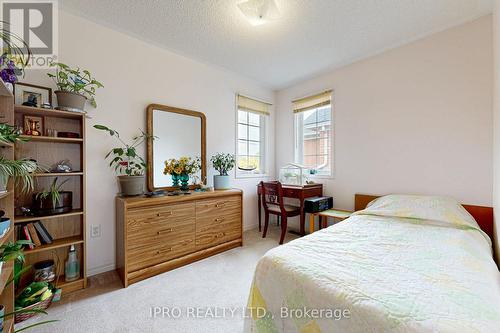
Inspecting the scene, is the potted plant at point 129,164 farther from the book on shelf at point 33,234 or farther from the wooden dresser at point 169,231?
the book on shelf at point 33,234

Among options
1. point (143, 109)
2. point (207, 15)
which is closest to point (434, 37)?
point (207, 15)

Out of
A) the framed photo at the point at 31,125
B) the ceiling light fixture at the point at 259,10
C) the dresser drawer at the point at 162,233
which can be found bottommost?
the dresser drawer at the point at 162,233

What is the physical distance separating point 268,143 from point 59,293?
128 inches

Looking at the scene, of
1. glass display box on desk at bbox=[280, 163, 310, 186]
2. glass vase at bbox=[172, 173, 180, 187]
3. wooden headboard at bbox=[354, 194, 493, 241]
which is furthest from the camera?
glass display box on desk at bbox=[280, 163, 310, 186]

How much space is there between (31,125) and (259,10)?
2172mm

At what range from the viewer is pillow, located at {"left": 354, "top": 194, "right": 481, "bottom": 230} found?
1.75m

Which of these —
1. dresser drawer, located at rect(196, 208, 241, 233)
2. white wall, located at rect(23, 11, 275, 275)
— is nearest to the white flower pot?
dresser drawer, located at rect(196, 208, 241, 233)

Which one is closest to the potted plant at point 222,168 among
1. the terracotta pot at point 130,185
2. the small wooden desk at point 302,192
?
the small wooden desk at point 302,192

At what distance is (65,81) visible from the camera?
181 centimetres

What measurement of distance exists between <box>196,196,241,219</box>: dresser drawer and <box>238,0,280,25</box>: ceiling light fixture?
197cm

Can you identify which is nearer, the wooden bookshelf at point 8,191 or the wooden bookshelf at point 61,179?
the wooden bookshelf at point 8,191

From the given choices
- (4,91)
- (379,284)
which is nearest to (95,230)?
(4,91)

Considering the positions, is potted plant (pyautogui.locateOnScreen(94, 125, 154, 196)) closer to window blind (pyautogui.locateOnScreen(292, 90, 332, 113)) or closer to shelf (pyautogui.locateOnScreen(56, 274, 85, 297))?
shelf (pyautogui.locateOnScreen(56, 274, 85, 297))

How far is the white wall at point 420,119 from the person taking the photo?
78.2 inches
